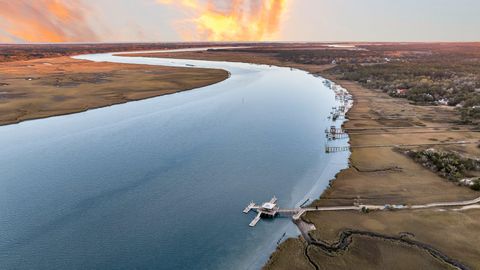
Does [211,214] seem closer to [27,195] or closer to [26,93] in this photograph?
[27,195]

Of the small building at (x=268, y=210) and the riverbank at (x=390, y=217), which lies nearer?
the riverbank at (x=390, y=217)

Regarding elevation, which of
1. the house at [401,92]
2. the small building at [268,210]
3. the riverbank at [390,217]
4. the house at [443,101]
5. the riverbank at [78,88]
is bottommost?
the house at [443,101]

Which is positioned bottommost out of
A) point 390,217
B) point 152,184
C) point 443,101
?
point 443,101

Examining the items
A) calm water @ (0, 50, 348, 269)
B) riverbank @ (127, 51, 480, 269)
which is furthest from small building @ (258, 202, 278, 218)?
riverbank @ (127, 51, 480, 269)

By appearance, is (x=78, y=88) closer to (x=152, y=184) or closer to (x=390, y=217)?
(x=152, y=184)

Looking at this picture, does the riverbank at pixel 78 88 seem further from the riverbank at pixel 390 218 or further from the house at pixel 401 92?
the riverbank at pixel 390 218

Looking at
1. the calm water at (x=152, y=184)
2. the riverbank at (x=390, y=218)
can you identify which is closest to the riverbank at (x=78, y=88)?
the calm water at (x=152, y=184)

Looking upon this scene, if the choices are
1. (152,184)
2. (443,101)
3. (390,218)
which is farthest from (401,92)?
(152,184)
